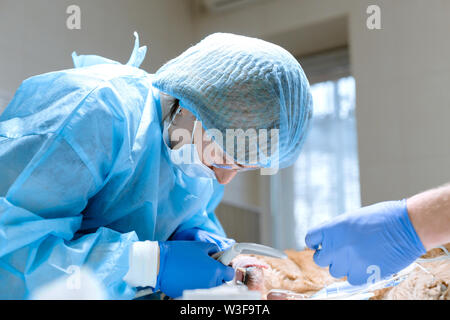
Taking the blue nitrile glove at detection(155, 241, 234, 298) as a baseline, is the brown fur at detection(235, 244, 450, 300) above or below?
below

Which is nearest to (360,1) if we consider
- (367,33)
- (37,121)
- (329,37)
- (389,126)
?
(367,33)

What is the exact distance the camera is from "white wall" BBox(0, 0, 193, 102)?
83.0 inches

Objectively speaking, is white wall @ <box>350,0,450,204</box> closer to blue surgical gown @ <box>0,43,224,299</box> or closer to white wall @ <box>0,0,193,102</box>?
white wall @ <box>0,0,193,102</box>

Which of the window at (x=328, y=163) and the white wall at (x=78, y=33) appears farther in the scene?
the window at (x=328, y=163)

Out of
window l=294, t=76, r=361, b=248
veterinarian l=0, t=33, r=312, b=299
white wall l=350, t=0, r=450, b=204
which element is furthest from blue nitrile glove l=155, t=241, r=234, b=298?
window l=294, t=76, r=361, b=248

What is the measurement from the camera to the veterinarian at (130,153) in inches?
40.2

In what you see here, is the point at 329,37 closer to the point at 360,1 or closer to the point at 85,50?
the point at 360,1

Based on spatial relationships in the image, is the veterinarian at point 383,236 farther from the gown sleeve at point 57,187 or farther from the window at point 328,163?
the window at point 328,163

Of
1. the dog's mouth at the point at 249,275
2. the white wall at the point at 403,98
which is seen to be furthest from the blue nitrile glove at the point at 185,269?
the white wall at the point at 403,98

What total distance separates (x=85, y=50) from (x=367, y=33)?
1.76 m

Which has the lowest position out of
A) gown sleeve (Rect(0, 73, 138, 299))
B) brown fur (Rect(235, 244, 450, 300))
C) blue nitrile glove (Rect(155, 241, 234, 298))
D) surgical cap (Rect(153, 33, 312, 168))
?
brown fur (Rect(235, 244, 450, 300))

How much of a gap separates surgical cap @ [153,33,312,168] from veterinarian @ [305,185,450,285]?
270mm

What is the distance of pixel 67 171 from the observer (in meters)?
1.05

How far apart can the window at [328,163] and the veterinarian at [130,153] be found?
7.47 ft
